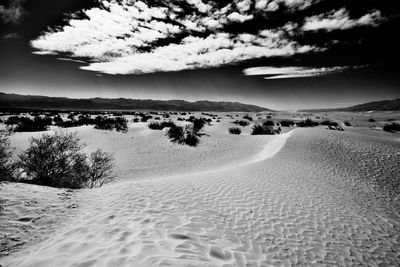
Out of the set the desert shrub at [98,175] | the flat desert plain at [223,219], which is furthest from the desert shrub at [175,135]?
the flat desert plain at [223,219]

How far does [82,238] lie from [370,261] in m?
5.55

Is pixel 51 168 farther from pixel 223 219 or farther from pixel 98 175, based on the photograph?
pixel 223 219

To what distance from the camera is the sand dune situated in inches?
133

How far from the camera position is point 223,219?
5164 millimetres

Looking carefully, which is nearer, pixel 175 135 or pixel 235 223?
pixel 235 223

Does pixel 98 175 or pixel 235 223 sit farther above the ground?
pixel 235 223

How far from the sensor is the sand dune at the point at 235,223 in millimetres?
3369

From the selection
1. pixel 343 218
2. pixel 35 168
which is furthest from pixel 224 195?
pixel 35 168

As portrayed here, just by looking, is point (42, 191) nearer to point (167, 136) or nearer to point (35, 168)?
point (35, 168)

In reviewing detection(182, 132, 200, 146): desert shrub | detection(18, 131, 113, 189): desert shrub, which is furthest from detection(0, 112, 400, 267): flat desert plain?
detection(182, 132, 200, 146): desert shrub

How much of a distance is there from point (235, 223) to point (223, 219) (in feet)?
0.99

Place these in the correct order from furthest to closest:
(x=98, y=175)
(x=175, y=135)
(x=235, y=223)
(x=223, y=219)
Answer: (x=175, y=135)
(x=98, y=175)
(x=223, y=219)
(x=235, y=223)

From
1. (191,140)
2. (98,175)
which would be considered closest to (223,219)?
(98,175)

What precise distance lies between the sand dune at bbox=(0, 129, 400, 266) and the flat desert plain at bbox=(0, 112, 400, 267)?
3cm
